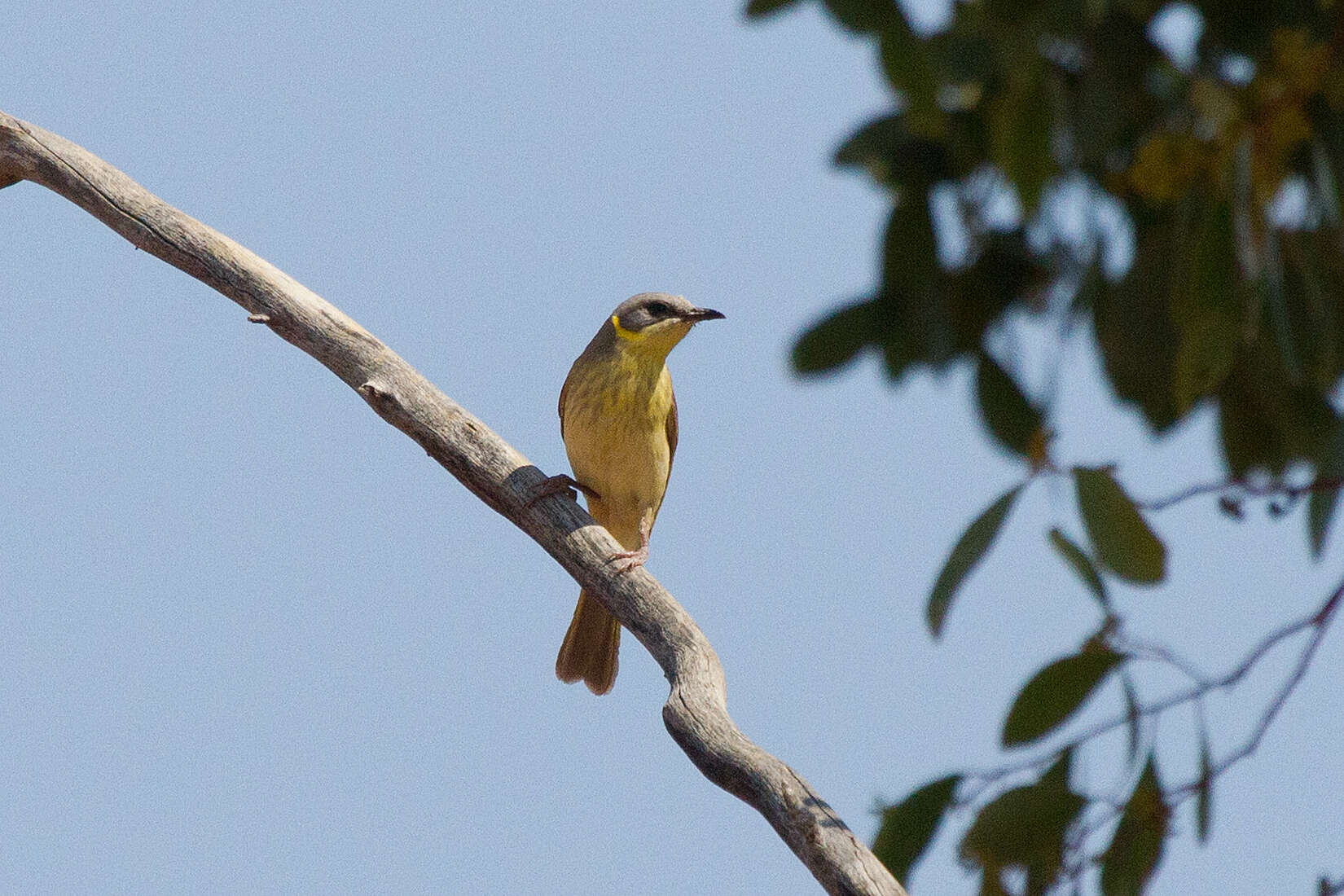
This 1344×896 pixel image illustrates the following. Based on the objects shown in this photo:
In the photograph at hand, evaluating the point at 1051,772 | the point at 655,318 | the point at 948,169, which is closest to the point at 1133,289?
the point at 948,169

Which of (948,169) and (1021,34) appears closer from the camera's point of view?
(1021,34)

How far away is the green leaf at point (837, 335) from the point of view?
1.90 metres

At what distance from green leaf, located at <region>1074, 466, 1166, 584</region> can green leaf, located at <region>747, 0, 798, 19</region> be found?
0.87 m

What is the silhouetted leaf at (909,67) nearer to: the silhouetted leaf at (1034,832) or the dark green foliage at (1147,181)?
the dark green foliage at (1147,181)

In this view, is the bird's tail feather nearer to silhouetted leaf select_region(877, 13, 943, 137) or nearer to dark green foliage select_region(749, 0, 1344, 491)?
dark green foliage select_region(749, 0, 1344, 491)

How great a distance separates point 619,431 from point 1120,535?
3640mm

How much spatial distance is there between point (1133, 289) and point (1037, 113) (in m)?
0.39

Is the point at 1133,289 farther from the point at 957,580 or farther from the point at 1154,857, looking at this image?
the point at 1154,857

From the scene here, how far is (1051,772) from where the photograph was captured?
93.4 inches

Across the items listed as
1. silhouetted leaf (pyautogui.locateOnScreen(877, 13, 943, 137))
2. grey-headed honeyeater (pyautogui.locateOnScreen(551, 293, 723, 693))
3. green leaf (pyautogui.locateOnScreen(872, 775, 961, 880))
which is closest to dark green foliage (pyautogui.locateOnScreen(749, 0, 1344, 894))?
silhouetted leaf (pyautogui.locateOnScreen(877, 13, 943, 137))

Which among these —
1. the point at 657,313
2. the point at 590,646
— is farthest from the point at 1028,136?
the point at 590,646

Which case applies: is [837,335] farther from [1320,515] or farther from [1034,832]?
[1034,832]

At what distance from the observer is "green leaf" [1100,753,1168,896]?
2250 mm

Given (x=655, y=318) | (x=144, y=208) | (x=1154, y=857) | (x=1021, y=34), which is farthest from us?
(x=655, y=318)
